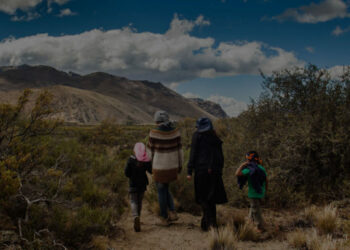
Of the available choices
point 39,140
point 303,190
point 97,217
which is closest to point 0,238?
point 97,217

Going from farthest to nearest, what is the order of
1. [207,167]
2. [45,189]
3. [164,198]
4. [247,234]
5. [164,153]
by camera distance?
[45,189]
[164,198]
[164,153]
[207,167]
[247,234]

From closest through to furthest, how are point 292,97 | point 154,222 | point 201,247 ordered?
point 201,247
point 154,222
point 292,97

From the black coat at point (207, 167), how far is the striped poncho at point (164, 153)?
1.39 feet

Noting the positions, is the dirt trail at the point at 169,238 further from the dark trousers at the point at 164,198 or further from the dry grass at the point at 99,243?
the dark trousers at the point at 164,198

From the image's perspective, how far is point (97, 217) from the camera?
444 centimetres

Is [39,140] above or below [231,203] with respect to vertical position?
above

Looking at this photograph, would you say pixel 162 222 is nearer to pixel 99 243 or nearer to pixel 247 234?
pixel 99 243

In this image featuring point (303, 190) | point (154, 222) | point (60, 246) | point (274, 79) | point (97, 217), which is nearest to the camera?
point (60, 246)

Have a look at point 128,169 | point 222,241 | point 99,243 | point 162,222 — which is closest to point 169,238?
point 162,222

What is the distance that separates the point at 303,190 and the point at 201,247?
3.23 metres

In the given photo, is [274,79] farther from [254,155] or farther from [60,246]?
[60,246]

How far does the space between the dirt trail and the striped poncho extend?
3.07 feet

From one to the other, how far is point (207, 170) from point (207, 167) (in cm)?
6

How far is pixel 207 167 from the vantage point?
447cm
